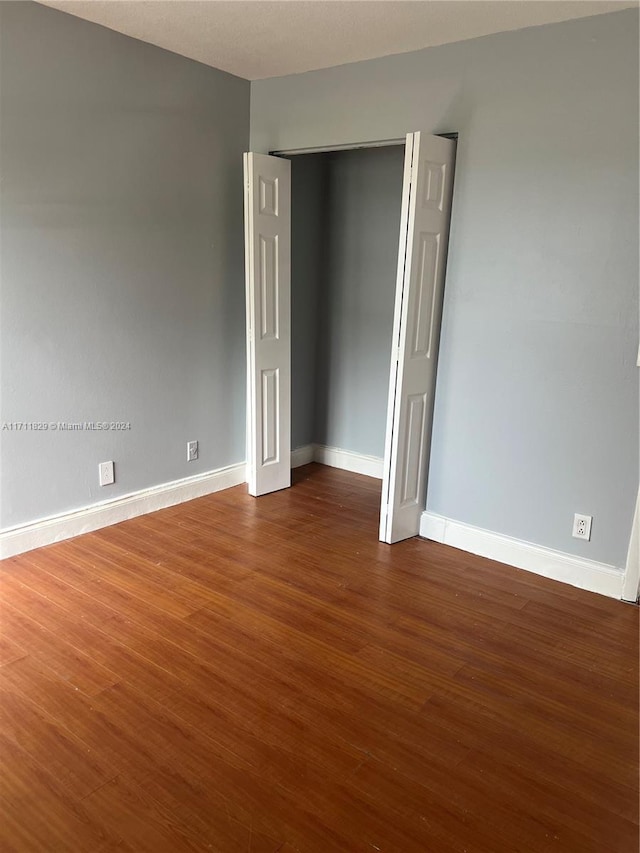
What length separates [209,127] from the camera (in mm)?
3633

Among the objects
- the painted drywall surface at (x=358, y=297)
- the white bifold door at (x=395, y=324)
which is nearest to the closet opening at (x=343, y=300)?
the painted drywall surface at (x=358, y=297)

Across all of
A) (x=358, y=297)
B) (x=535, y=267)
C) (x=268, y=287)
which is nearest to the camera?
(x=535, y=267)

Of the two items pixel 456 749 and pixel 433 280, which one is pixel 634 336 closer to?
pixel 433 280

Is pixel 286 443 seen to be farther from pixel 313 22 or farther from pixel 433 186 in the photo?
pixel 313 22

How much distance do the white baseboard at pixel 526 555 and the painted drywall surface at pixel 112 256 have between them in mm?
1498

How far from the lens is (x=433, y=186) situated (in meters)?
3.06

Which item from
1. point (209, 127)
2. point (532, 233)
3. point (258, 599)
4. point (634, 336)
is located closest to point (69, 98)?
point (209, 127)

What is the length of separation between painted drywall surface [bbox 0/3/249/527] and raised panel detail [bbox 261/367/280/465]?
26cm

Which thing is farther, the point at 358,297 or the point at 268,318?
the point at 358,297

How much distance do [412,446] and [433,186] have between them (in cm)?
127

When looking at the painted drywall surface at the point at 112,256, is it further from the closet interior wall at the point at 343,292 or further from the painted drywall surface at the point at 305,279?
the closet interior wall at the point at 343,292

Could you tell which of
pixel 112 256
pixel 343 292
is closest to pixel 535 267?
pixel 343 292

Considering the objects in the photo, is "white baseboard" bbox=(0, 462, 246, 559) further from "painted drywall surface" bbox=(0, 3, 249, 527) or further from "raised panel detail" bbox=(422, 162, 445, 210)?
"raised panel detail" bbox=(422, 162, 445, 210)

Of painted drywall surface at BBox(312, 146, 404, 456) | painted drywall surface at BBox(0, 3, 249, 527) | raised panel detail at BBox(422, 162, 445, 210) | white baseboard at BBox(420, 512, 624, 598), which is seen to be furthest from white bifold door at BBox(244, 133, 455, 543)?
painted drywall surface at BBox(312, 146, 404, 456)
